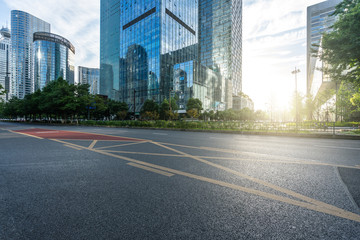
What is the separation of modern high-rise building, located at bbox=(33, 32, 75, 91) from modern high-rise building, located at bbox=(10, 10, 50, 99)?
37.2ft

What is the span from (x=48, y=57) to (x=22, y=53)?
134 ft

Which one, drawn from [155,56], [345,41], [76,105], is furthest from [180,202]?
[155,56]

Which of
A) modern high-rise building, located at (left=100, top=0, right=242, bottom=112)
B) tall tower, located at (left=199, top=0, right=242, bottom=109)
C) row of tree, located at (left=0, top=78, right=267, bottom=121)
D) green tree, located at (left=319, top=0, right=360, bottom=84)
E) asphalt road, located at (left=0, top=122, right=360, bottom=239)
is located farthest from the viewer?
tall tower, located at (left=199, top=0, right=242, bottom=109)

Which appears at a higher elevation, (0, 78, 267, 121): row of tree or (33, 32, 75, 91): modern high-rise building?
(33, 32, 75, 91): modern high-rise building

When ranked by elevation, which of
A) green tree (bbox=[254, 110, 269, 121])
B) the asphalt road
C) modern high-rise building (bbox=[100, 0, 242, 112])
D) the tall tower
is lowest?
the asphalt road

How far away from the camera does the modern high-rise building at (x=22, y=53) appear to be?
140m

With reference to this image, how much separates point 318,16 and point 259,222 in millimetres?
146521

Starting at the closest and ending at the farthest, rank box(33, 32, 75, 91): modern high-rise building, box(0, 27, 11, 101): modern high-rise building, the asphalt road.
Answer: the asphalt road < box(0, 27, 11, 101): modern high-rise building < box(33, 32, 75, 91): modern high-rise building

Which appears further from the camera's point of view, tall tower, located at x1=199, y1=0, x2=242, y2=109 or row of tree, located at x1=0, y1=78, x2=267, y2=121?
tall tower, located at x1=199, y1=0, x2=242, y2=109

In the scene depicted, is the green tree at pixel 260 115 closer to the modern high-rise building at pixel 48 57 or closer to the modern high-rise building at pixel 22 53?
the modern high-rise building at pixel 48 57

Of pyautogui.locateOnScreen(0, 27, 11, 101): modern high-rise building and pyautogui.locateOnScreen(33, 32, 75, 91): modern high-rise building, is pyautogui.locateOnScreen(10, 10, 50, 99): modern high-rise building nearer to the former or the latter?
pyautogui.locateOnScreen(0, 27, 11, 101): modern high-rise building

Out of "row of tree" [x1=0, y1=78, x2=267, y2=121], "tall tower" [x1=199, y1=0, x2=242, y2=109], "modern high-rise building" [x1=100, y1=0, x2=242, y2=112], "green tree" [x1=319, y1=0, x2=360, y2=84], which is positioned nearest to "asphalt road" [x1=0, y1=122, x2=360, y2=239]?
"green tree" [x1=319, y1=0, x2=360, y2=84]

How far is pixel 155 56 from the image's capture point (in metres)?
63.5

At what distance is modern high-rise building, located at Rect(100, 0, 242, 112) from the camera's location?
6319cm
